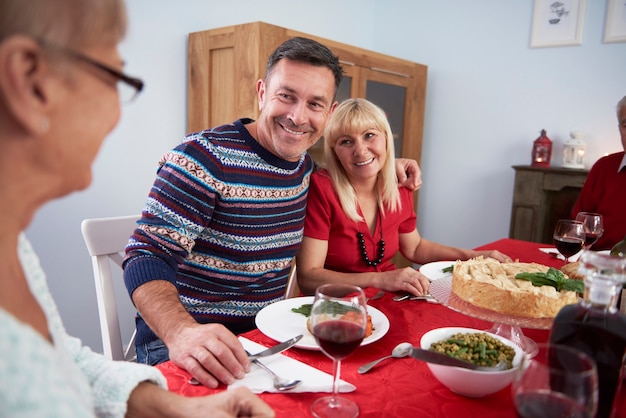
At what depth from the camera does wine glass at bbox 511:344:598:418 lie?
0.52 meters

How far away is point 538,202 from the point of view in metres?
3.56

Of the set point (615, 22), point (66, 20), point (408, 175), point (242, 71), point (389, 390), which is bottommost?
point (389, 390)

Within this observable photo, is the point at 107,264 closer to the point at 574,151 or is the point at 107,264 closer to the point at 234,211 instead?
the point at 234,211

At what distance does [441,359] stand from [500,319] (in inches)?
9.8

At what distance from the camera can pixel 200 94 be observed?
2.90m

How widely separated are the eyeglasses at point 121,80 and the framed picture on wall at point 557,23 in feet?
12.8

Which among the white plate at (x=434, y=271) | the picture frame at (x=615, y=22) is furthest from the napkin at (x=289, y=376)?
the picture frame at (x=615, y=22)

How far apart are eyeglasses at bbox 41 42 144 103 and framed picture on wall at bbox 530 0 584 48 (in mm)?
3890

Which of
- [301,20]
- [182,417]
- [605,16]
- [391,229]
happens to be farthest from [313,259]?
[605,16]

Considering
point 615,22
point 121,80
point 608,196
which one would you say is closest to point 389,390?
point 121,80

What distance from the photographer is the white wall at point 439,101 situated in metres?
2.62

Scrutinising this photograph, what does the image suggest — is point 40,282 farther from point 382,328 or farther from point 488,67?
point 488,67

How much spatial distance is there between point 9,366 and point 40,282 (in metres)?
0.21

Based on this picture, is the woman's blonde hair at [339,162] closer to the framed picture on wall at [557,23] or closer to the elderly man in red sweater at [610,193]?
the elderly man in red sweater at [610,193]
